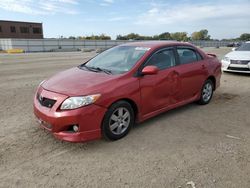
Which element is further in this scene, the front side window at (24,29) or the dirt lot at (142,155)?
the front side window at (24,29)

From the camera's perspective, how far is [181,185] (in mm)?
2791

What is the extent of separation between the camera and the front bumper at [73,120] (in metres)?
3.38

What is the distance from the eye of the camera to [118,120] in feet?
12.7

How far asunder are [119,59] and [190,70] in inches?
63.9

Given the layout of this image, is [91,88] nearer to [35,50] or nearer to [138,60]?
[138,60]

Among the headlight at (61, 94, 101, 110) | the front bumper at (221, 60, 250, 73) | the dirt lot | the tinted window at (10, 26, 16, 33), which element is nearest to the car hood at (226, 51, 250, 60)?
the front bumper at (221, 60, 250, 73)

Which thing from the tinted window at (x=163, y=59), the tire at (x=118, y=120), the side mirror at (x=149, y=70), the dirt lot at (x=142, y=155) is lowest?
the dirt lot at (x=142, y=155)

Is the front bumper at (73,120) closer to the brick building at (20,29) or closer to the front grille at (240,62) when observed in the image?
the front grille at (240,62)

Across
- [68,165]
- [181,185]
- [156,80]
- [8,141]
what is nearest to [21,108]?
[8,141]

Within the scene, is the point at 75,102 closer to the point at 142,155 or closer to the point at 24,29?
the point at 142,155

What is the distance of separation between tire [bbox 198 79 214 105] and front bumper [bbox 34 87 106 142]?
3085mm

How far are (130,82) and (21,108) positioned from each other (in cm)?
293

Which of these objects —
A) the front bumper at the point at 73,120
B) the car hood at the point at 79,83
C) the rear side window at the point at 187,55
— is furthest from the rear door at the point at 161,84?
the front bumper at the point at 73,120

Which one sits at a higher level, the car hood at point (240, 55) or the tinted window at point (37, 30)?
the tinted window at point (37, 30)
